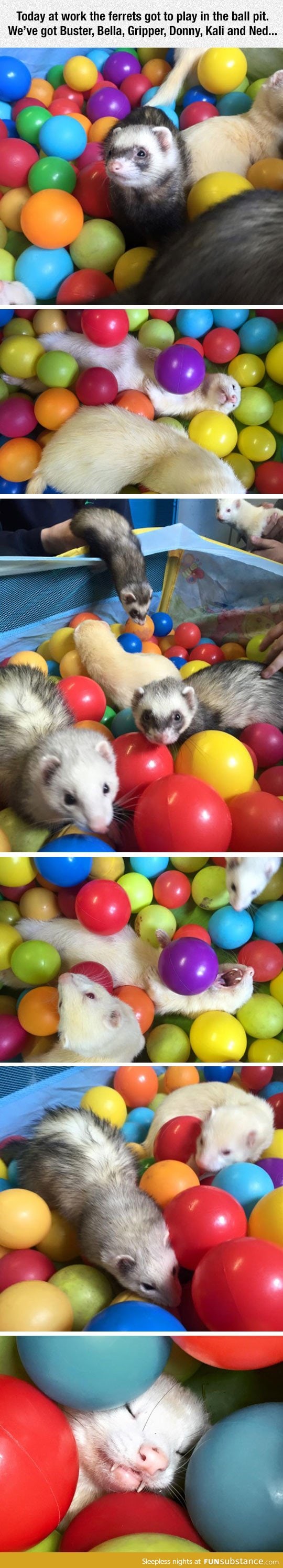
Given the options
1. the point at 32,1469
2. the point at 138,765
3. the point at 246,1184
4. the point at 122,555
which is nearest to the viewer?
the point at 32,1469

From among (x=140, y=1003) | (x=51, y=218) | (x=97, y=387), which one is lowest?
(x=140, y=1003)

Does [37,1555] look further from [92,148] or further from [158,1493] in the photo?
[92,148]

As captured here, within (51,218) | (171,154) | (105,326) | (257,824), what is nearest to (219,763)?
(257,824)

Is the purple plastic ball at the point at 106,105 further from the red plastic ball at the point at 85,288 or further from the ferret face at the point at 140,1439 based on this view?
the ferret face at the point at 140,1439

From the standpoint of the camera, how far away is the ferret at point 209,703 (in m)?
0.78

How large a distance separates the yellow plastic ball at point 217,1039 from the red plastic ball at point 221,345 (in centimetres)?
63

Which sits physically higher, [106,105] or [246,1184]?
[106,105]

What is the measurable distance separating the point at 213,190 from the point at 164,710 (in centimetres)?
62

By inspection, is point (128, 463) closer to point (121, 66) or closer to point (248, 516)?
point (248, 516)

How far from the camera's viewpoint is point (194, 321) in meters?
1.00

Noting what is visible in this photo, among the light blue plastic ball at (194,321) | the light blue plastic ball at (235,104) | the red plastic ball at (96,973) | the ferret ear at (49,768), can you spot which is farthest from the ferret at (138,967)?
the light blue plastic ball at (235,104)

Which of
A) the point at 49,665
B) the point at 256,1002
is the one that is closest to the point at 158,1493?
the point at 256,1002

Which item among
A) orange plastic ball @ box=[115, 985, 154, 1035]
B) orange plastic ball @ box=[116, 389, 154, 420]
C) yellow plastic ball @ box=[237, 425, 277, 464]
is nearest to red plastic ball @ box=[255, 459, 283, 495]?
yellow plastic ball @ box=[237, 425, 277, 464]

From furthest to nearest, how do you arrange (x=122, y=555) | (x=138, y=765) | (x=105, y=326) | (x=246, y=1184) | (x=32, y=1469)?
(x=105, y=326) < (x=122, y=555) < (x=138, y=765) < (x=246, y=1184) < (x=32, y=1469)
